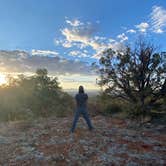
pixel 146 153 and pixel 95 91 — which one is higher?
pixel 95 91

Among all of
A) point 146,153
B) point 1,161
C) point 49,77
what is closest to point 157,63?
point 146,153

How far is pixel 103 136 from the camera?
10320mm

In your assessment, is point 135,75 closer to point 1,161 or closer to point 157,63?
point 157,63

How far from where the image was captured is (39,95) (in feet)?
99.6

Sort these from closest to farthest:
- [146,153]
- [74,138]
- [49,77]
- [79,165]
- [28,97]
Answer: [79,165] < [146,153] < [74,138] < [28,97] < [49,77]

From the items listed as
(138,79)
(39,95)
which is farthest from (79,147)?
(39,95)

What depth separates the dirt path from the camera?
761 centimetres

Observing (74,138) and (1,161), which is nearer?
(1,161)

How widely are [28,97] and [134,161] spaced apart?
23955 mm

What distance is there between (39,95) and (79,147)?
2226cm

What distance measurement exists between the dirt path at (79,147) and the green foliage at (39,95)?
1668 centimetres

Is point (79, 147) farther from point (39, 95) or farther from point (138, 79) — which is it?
point (39, 95)

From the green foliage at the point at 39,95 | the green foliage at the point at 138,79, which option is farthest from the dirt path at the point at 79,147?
the green foliage at the point at 39,95

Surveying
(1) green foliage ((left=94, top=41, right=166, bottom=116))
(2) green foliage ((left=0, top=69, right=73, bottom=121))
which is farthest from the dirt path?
(2) green foliage ((left=0, top=69, right=73, bottom=121))
